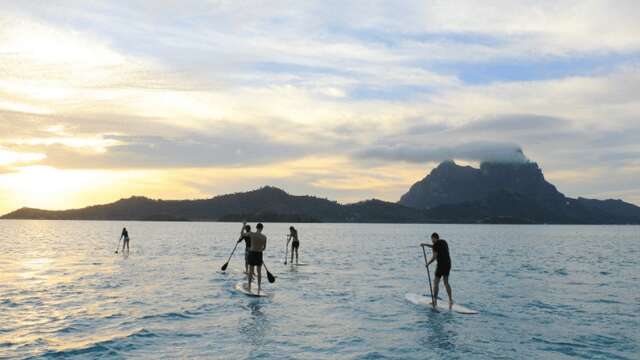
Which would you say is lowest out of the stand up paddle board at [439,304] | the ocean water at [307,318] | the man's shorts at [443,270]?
the ocean water at [307,318]

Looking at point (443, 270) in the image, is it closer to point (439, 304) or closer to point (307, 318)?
point (439, 304)

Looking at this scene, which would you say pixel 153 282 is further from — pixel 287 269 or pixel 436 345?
pixel 436 345

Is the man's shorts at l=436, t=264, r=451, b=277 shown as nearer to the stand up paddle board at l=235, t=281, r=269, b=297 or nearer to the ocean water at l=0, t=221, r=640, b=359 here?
the ocean water at l=0, t=221, r=640, b=359

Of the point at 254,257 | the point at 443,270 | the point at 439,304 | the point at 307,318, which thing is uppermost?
the point at 254,257

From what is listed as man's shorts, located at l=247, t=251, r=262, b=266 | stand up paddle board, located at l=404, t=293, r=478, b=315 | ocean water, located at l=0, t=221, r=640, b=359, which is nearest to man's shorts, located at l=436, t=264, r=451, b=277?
stand up paddle board, located at l=404, t=293, r=478, b=315

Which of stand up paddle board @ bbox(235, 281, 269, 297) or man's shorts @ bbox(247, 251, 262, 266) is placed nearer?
man's shorts @ bbox(247, 251, 262, 266)

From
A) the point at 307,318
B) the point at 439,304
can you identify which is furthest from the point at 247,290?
the point at 439,304

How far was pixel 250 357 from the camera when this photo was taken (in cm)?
1359

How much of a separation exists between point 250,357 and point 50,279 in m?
20.4

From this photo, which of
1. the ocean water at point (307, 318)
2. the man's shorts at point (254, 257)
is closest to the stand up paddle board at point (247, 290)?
the ocean water at point (307, 318)

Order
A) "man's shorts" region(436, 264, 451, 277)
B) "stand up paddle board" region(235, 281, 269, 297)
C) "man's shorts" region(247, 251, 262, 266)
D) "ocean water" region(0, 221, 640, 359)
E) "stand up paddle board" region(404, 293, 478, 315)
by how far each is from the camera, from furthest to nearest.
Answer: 1. "stand up paddle board" region(235, 281, 269, 297)
2. "man's shorts" region(247, 251, 262, 266)
3. "man's shorts" region(436, 264, 451, 277)
4. "stand up paddle board" region(404, 293, 478, 315)
5. "ocean water" region(0, 221, 640, 359)

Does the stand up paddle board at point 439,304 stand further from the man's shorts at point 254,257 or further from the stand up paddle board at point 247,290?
the man's shorts at point 254,257

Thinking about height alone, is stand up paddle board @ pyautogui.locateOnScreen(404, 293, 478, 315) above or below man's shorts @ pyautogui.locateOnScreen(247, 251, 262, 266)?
below

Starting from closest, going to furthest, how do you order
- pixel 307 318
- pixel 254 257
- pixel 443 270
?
pixel 307 318, pixel 443 270, pixel 254 257
